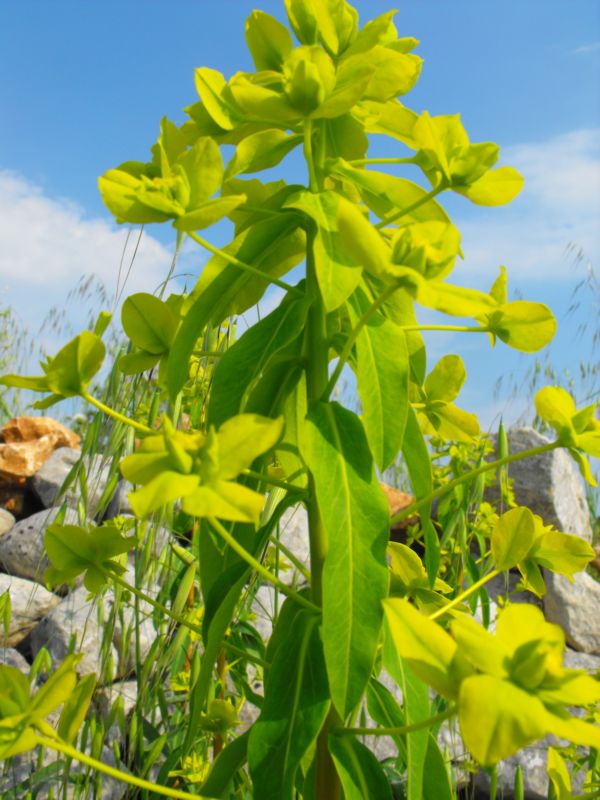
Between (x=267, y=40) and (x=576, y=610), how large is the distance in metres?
3.56

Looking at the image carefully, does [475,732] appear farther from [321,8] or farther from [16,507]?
[16,507]

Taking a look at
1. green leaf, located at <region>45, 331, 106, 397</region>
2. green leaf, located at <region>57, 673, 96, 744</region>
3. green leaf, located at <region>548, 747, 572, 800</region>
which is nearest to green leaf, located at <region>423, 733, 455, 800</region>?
green leaf, located at <region>548, 747, 572, 800</region>

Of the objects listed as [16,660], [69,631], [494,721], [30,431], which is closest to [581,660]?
[69,631]

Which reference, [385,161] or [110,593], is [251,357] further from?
[110,593]

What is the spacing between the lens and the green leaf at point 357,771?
35.3 inches

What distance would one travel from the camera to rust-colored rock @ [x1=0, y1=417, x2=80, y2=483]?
15.8ft

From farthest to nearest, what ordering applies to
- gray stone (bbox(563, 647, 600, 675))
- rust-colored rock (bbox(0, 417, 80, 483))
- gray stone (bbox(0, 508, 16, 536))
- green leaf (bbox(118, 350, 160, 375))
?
rust-colored rock (bbox(0, 417, 80, 483)) < gray stone (bbox(0, 508, 16, 536)) < gray stone (bbox(563, 647, 600, 675)) < green leaf (bbox(118, 350, 160, 375))

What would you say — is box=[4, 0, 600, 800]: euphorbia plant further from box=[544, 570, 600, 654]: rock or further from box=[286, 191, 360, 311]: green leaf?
box=[544, 570, 600, 654]: rock

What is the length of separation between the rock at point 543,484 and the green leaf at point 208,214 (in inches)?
141

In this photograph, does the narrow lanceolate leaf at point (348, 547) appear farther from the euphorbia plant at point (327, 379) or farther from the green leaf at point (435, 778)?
the green leaf at point (435, 778)

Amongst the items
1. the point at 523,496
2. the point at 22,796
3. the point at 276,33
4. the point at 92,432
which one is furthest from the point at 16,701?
the point at 523,496

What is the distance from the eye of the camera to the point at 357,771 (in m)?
0.91

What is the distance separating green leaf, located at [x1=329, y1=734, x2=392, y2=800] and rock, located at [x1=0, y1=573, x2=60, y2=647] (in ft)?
8.69

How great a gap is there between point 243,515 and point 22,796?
2.10 metres
